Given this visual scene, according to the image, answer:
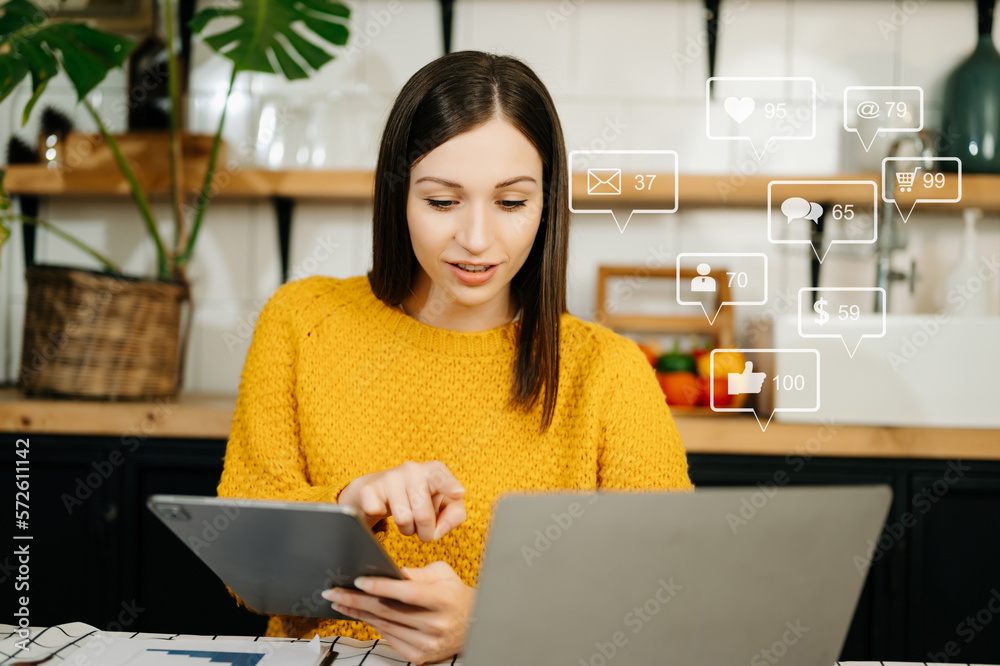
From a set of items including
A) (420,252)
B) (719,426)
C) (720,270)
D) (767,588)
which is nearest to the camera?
(767,588)

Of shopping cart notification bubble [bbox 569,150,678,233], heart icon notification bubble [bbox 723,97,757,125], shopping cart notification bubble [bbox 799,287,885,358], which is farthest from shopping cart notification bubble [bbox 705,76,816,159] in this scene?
shopping cart notification bubble [bbox 799,287,885,358]

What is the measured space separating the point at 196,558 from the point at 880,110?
1944 millimetres

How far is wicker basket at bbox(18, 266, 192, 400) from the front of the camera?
5.09 feet

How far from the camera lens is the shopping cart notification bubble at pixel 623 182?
1.80m

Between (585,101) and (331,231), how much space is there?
2.48 ft

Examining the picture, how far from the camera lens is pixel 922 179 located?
177 centimetres

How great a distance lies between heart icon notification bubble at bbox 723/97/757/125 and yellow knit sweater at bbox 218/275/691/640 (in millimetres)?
1096

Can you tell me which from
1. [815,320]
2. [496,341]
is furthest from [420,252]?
[815,320]

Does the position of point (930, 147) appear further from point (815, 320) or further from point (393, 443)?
point (393, 443)

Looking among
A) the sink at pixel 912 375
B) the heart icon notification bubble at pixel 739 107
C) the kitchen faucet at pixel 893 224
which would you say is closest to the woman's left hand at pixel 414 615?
the sink at pixel 912 375

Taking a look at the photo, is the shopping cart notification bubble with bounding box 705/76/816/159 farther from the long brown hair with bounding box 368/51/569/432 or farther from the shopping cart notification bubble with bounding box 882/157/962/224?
the long brown hair with bounding box 368/51/569/432

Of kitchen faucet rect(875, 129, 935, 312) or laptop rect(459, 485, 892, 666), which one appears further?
kitchen faucet rect(875, 129, 935, 312)

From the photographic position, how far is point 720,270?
1.91m

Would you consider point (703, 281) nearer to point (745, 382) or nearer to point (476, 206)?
point (745, 382)
